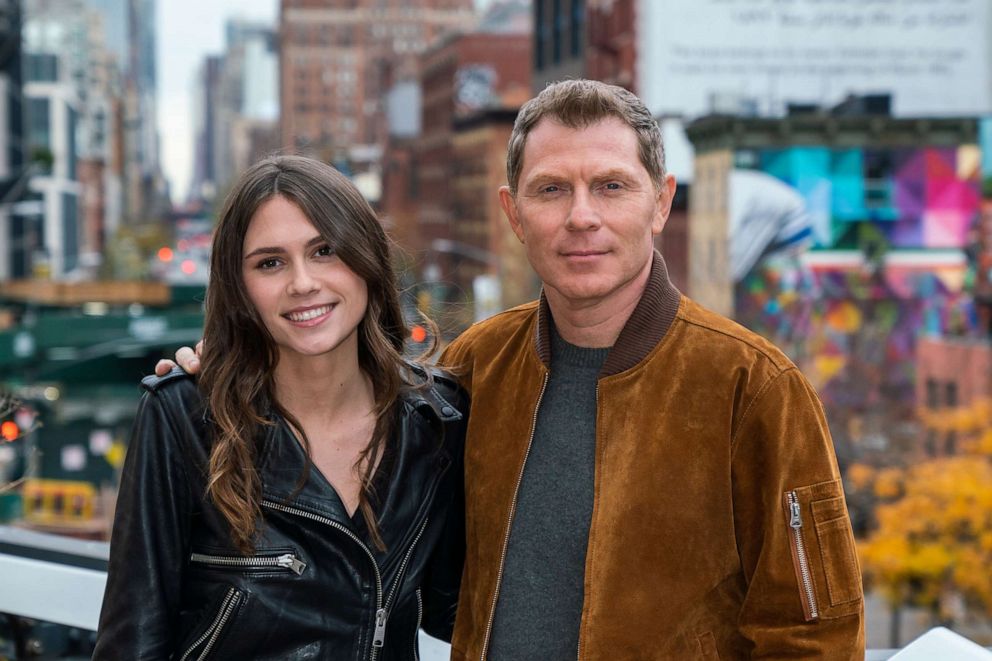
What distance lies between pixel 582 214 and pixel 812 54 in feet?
216

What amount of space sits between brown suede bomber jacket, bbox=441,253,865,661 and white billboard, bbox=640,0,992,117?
59989mm

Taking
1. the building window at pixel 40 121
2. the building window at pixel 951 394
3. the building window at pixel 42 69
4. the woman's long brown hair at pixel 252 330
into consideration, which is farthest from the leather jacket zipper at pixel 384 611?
the building window at pixel 42 69

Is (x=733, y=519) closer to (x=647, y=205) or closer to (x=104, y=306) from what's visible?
(x=647, y=205)

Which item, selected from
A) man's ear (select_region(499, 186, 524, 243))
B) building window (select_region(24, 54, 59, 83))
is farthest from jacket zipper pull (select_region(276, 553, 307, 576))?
building window (select_region(24, 54, 59, 83))

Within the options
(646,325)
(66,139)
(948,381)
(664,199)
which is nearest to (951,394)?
(948,381)

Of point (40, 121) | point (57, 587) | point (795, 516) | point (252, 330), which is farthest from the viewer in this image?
point (40, 121)

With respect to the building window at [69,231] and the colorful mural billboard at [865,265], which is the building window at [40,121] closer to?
the building window at [69,231]

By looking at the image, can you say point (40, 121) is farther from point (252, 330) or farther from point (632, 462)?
point (632, 462)

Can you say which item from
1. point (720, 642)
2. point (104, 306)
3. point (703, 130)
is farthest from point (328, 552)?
point (703, 130)

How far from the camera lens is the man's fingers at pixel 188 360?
11.1ft

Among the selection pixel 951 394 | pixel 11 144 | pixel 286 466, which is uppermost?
pixel 11 144

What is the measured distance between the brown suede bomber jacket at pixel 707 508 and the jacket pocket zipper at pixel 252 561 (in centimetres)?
53

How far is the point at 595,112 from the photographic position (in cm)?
324

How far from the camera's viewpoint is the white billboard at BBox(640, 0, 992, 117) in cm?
6269
